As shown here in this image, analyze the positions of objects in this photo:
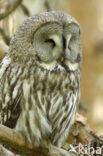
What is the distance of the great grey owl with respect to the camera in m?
4.41

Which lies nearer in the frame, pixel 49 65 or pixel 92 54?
pixel 49 65

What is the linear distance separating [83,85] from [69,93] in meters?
5.53

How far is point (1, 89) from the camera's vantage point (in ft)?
14.8

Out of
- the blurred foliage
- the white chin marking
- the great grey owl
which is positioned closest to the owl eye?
the great grey owl

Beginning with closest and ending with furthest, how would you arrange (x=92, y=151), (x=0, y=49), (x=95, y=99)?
(x=92, y=151) < (x=0, y=49) < (x=95, y=99)

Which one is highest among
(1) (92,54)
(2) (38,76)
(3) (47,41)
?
(3) (47,41)

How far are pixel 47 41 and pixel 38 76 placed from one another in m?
0.33

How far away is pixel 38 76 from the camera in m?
4.43

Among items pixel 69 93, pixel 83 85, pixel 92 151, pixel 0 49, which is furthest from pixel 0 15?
pixel 83 85

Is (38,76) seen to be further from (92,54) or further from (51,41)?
(92,54)

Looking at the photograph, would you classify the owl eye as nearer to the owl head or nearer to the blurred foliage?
the owl head

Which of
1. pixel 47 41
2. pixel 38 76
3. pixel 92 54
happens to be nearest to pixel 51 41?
pixel 47 41

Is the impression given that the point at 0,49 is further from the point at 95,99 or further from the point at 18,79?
the point at 95,99

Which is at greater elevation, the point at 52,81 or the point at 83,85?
the point at 52,81
